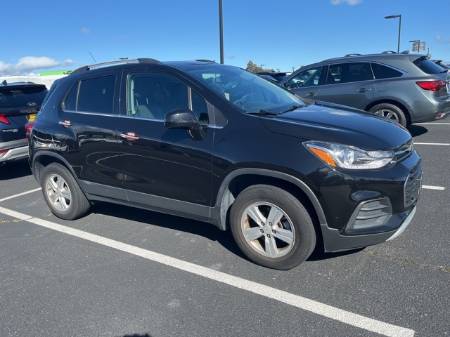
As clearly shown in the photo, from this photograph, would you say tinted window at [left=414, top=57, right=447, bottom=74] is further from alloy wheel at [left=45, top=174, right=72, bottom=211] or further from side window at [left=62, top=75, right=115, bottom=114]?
alloy wheel at [left=45, top=174, right=72, bottom=211]

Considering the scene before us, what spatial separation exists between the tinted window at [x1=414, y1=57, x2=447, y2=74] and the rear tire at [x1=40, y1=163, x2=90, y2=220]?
6.54 metres

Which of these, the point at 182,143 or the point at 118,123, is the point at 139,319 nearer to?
the point at 182,143

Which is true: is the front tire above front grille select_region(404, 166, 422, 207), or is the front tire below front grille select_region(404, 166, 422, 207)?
below

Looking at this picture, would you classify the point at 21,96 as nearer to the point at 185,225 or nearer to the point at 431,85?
the point at 185,225

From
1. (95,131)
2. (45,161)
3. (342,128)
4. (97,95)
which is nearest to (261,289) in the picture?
(342,128)

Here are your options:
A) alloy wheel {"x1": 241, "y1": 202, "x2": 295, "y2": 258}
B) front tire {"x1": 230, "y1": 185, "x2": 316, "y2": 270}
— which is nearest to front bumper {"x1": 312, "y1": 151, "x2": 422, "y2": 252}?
front tire {"x1": 230, "y1": 185, "x2": 316, "y2": 270}

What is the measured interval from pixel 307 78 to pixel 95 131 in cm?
586

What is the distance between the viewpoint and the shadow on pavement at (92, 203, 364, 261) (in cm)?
365

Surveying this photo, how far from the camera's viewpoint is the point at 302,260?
3258 millimetres

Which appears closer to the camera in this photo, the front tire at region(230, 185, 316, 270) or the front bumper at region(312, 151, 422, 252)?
the front bumper at region(312, 151, 422, 252)

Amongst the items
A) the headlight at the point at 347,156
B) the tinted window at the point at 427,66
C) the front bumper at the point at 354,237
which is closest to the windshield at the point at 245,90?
the headlight at the point at 347,156

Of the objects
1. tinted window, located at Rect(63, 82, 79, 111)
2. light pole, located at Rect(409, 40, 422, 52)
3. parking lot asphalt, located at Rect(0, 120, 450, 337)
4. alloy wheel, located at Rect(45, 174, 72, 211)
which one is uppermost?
light pole, located at Rect(409, 40, 422, 52)

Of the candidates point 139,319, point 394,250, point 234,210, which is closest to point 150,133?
point 234,210

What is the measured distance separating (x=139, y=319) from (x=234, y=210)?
114 cm
